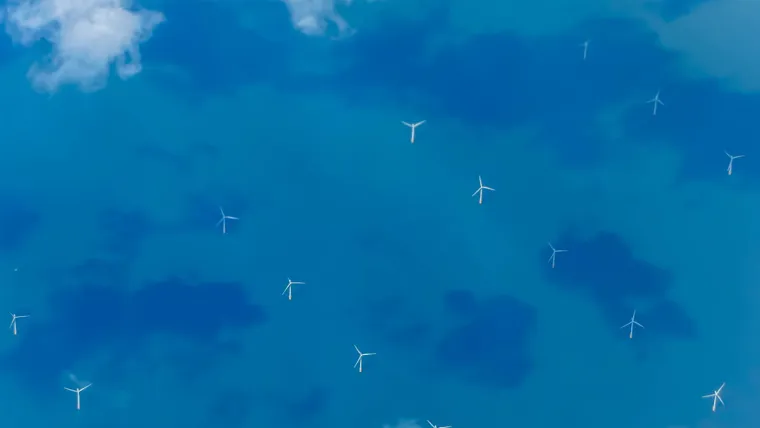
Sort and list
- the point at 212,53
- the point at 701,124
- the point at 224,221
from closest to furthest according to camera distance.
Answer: the point at 224,221, the point at 701,124, the point at 212,53

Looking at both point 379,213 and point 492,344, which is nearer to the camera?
point 492,344

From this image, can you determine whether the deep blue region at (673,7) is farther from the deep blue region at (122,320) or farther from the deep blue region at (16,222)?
the deep blue region at (16,222)

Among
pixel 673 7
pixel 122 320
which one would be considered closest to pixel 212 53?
pixel 122 320

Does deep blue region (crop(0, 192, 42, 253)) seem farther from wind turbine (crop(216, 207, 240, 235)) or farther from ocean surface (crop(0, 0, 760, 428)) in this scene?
wind turbine (crop(216, 207, 240, 235))

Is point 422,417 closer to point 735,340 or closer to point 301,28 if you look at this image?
point 735,340

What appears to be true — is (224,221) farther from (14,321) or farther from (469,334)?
(469,334)

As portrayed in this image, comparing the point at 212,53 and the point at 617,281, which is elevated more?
the point at 212,53
